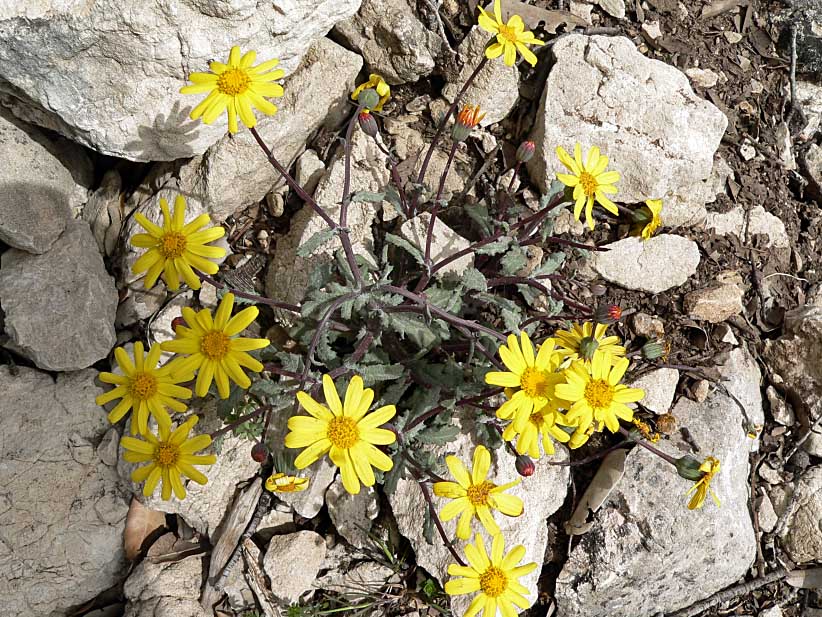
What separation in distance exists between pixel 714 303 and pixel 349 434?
259 centimetres

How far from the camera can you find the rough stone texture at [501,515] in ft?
12.5

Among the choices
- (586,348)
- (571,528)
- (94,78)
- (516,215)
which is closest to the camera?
(586,348)

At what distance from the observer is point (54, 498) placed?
13.0 feet

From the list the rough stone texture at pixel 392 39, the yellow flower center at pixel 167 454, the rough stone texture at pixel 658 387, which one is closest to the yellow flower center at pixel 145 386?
the yellow flower center at pixel 167 454

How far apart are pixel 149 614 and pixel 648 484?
9.54ft

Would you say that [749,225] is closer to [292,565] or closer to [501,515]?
[501,515]

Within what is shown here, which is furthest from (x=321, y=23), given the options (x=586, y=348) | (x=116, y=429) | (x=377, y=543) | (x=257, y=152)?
(x=377, y=543)

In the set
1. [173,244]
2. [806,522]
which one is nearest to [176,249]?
[173,244]

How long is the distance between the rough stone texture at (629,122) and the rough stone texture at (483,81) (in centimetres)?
25

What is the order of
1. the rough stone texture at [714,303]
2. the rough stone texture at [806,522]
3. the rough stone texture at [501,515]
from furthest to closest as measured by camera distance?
the rough stone texture at [714,303]
the rough stone texture at [806,522]
the rough stone texture at [501,515]

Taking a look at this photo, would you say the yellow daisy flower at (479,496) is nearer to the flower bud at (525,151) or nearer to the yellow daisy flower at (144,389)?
the yellow daisy flower at (144,389)

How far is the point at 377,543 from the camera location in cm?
398

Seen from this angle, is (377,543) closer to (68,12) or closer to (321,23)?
(321,23)

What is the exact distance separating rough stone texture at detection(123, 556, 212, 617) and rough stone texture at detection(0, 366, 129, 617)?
0.78 ft
